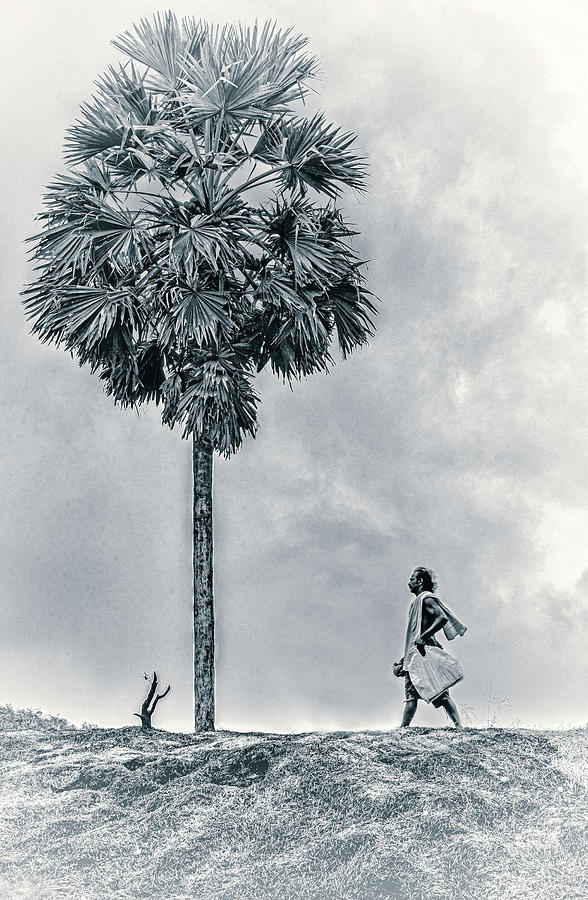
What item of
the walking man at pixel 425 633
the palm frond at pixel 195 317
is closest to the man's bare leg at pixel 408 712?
the walking man at pixel 425 633

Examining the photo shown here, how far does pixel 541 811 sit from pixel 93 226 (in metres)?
9.91

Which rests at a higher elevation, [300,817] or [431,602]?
[431,602]

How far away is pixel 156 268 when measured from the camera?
1484 cm

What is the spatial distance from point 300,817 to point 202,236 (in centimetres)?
768

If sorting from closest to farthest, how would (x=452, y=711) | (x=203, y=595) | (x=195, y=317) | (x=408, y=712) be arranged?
(x=452, y=711), (x=408, y=712), (x=195, y=317), (x=203, y=595)

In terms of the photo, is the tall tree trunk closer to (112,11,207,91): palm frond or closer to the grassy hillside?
the grassy hillside

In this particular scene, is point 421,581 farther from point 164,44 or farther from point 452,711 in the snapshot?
point 164,44

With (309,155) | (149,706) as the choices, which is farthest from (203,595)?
(309,155)

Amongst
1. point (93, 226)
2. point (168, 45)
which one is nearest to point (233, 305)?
point (93, 226)

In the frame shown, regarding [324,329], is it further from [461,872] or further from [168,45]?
[461,872]

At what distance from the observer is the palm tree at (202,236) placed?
14531 millimetres

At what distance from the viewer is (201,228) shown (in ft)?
47.1

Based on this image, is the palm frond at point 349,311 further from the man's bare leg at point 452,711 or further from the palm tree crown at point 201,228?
the man's bare leg at point 452,711

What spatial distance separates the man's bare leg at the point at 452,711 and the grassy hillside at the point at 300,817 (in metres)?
0.20
